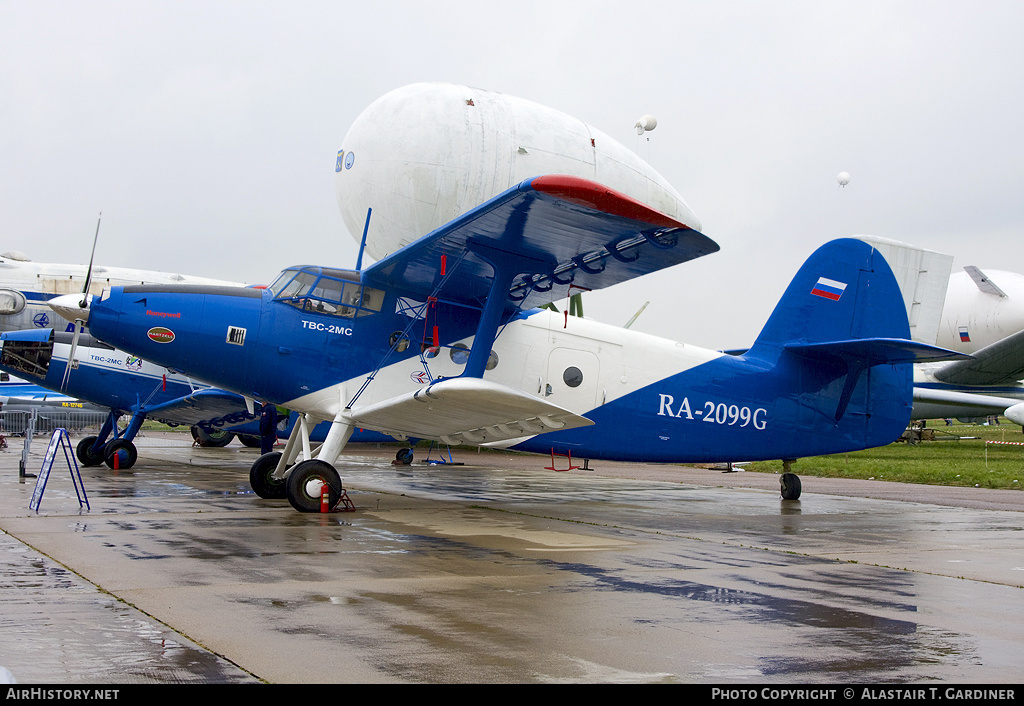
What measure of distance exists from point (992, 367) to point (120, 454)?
2986 cm

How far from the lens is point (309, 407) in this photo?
36.5 feet

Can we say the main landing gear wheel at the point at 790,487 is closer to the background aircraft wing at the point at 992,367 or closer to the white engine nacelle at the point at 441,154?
the white engine nacelle at the point at 441,154

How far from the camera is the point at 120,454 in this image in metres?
18.9

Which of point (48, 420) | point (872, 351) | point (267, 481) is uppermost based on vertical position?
point (872, 351)

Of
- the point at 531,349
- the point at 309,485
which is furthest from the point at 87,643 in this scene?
the point at 531,349

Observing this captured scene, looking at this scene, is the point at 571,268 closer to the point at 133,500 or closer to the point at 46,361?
the point at 133,500

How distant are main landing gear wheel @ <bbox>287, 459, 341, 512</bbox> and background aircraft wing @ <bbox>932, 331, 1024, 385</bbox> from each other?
27.3 metres

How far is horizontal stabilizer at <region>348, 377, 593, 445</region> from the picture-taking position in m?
9.46

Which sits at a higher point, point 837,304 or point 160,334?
point 837,304

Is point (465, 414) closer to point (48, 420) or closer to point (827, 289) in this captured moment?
point (827, 289)

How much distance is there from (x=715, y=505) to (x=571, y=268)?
197 inches

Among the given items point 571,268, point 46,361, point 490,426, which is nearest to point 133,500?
point 490,426

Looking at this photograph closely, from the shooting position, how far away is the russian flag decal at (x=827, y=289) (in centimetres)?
1324
